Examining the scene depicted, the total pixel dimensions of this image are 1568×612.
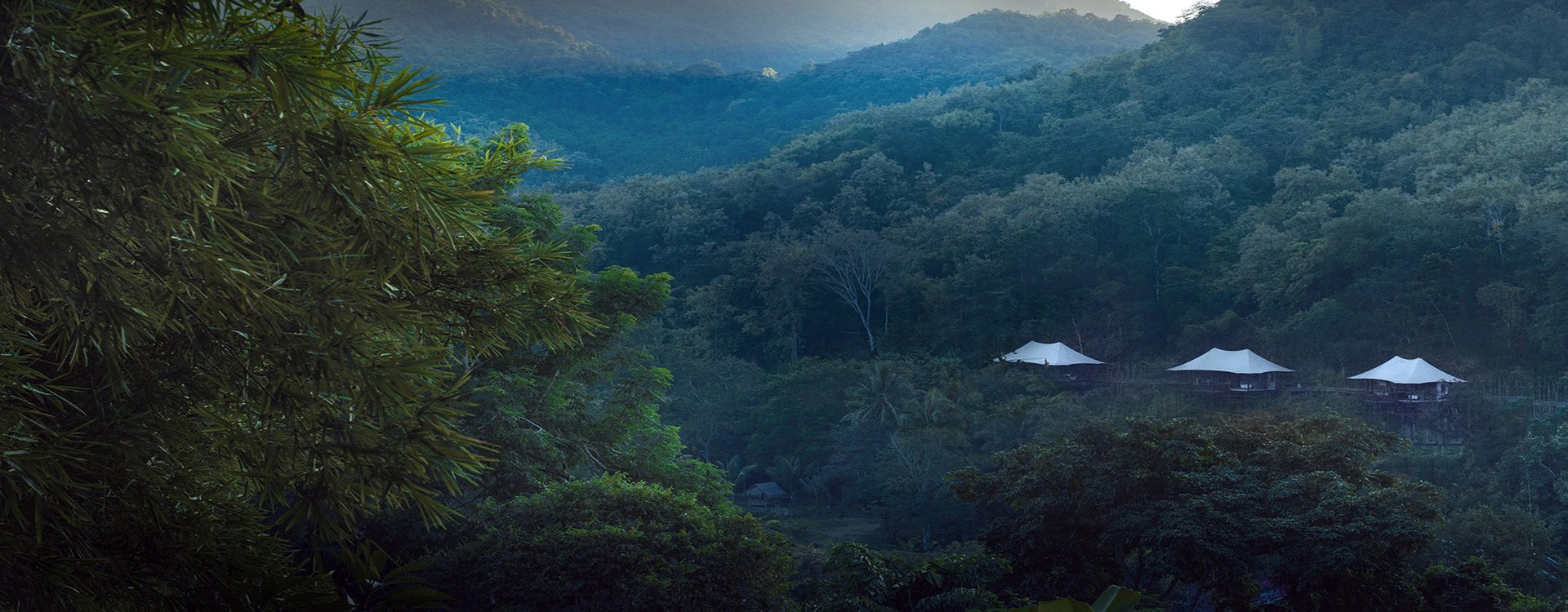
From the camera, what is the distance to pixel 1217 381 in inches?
752

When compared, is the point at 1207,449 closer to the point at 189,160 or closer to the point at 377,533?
the point at 377,533

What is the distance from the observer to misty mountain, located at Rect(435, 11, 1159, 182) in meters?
42.4

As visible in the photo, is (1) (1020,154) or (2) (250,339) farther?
(1) (1020,154)

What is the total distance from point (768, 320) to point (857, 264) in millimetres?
2619

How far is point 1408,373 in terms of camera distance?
16.4 metres

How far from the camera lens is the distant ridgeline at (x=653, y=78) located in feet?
141

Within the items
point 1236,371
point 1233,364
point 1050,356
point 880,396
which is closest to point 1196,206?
point 1050,356

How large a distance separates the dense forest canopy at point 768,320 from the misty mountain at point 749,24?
29.7 ft

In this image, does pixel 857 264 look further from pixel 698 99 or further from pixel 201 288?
pixel 201 288

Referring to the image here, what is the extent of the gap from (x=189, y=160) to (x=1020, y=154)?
3082 centimetres

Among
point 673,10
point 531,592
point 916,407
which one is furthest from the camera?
point 673,10

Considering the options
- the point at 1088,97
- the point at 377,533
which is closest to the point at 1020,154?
the point at 1088,97

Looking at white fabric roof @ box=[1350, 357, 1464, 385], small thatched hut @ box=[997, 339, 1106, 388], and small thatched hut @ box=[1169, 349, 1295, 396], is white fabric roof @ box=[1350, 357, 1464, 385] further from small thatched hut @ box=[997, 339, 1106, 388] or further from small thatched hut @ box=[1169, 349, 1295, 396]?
small thatched hut @ box=[997, 339, 1106, 388]

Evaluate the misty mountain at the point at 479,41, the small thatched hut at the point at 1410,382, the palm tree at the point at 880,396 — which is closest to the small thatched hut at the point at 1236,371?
the small thatched hut at the point at 1410,382
